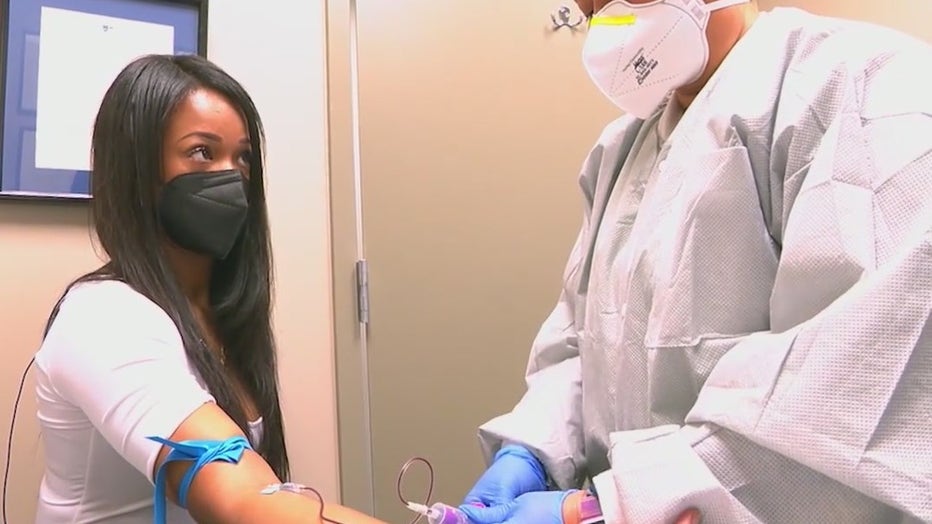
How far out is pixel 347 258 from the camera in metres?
1.50

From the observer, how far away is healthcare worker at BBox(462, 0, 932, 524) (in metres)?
0.52

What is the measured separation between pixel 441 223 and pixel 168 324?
0.75m

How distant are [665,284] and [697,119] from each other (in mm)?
187

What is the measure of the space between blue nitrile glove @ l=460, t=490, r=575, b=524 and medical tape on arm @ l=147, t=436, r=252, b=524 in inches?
9.6

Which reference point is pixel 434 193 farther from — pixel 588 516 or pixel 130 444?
pixel 588 516

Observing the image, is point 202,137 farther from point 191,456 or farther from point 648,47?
point 648,47

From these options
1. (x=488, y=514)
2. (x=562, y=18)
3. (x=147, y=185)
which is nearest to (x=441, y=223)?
(x=562, y=18)

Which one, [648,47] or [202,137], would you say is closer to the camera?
[648,47]

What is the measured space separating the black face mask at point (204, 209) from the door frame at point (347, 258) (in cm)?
44

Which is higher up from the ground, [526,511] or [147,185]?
[147,185]

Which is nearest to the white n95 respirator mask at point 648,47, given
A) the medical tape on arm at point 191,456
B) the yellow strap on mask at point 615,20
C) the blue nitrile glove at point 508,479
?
the yellow strap on mask at point 615,20

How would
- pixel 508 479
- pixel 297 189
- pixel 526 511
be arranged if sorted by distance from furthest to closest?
pixel 297 189, pixel 508 479, pixel 526 511

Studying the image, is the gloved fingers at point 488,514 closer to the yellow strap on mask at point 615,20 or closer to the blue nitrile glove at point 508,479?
the blue nitrile glove at point 508,479

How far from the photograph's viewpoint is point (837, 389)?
1.73 ft
